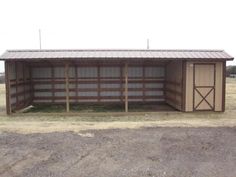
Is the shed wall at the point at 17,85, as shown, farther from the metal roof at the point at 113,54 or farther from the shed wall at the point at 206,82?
the shed wall at the point at 206,82

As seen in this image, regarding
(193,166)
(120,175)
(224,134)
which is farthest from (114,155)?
(224,134)

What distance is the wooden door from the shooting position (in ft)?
43.1

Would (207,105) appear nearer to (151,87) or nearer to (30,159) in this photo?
(151,87)

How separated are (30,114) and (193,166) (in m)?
8.55

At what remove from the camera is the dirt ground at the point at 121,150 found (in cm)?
557

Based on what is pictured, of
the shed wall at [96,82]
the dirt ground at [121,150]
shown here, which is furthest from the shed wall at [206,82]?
A: the shed wall at [96,82]

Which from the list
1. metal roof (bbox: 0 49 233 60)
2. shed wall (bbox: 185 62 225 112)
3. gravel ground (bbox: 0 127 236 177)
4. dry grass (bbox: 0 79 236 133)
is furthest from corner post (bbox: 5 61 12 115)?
shed wall (bbox: 185 62 225 112)

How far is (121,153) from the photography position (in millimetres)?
6590

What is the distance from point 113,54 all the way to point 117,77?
2.82 metres

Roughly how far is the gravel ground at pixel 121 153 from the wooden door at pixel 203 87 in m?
4.42

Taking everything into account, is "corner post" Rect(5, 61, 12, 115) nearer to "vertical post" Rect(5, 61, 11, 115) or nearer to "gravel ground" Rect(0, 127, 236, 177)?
"vertical post" Rect(5, 61, 11, 115)

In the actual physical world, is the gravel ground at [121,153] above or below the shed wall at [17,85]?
below

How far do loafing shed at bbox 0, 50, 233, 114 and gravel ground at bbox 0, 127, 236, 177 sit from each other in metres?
4.57

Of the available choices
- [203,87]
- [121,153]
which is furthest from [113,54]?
[121,153]
